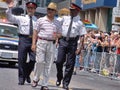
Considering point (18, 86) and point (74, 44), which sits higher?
point (74, 44)

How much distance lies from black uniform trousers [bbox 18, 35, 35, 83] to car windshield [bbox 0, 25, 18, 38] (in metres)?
6.79

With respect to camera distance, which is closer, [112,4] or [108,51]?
[108,51]

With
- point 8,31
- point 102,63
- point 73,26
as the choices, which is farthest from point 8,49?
point 73,26

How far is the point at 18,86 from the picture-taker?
1215 cm

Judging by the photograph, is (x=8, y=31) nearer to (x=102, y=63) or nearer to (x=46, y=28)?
→ (x=102, y=63)

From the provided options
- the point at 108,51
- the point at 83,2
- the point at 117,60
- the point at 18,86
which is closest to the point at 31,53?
the point at 18,86

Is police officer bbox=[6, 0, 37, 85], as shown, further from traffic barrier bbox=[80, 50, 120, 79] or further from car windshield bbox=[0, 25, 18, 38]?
car windshield bbox=[0, 25, 18, 38]

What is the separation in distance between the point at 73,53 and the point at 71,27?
668mm

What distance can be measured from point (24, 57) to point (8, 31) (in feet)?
24.1

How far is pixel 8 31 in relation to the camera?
19.8 meters

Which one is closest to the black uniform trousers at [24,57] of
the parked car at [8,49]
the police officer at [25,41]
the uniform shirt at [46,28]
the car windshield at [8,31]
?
the police officer at [25,41]

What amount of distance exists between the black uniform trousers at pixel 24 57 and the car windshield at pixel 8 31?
6.79 meters

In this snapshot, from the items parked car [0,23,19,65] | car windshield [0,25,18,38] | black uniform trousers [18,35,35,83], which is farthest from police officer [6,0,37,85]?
car windshield [0,25,18,38]

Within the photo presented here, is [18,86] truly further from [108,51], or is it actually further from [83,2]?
[83,2]
